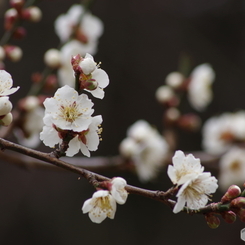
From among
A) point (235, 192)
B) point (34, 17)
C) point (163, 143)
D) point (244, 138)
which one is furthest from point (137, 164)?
point (235, 192)

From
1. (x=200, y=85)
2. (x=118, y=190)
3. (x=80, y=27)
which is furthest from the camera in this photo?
(x=200, y=85)

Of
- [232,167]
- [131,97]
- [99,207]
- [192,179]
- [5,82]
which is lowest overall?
[131,97]

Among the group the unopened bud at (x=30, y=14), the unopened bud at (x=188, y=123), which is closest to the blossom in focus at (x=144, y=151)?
the unopened bud at (x=188, y=123)

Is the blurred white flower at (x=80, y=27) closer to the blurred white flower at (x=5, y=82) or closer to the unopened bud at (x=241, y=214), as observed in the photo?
the blurred white flower at (x=5, y=82)

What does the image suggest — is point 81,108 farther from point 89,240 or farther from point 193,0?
point 193,0

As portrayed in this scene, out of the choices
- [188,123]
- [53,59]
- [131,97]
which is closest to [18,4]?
[53,59]

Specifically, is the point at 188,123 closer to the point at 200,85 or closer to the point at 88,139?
the point at 200,85

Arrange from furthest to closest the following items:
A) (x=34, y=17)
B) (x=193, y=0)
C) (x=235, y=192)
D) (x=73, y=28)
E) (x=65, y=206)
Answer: (x=193, y=0) → (x=65, y=206) → (x=73, y=28) → (x=34, y=17) → (x=235, y=192)
